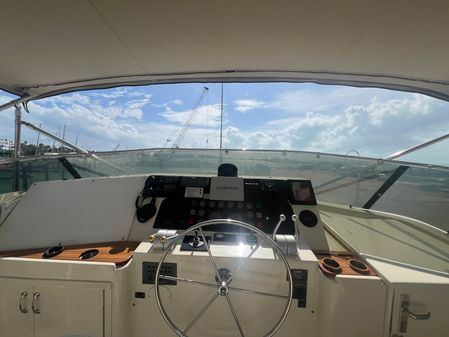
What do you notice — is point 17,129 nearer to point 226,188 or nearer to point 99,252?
point 99,252

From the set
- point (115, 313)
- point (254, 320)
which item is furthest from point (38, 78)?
point (254, 320)

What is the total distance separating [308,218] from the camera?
5.47ft

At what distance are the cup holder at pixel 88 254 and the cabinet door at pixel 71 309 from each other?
0.14m

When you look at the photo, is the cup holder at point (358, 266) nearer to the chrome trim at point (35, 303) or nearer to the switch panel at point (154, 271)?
the switch panel at point (154, 271)

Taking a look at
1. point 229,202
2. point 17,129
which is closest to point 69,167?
point 17,129

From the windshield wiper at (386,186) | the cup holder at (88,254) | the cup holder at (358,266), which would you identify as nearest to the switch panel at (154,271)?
the cup holder at (88,254)

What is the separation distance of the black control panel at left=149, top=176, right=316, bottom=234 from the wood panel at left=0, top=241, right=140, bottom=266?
25 cm

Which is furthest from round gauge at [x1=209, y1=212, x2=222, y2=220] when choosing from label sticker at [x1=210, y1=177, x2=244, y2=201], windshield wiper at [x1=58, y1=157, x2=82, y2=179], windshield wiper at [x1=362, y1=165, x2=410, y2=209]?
windshield wiper at [x1=58, y1=157, x2=82, y2=179]

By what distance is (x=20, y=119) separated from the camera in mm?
2334

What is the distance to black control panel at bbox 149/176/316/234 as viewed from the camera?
163 cm

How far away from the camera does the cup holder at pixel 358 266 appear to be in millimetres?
1207

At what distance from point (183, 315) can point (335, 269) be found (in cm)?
78

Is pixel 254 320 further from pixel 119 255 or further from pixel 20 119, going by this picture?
pixel 20 119

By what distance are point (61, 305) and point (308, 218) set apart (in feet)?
4.78
